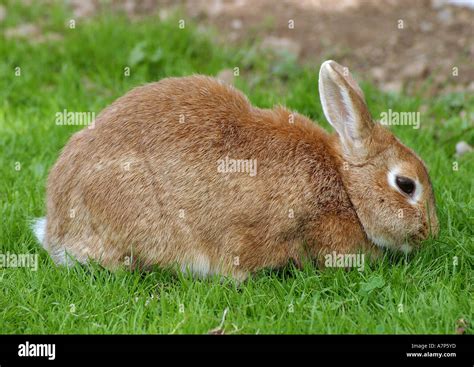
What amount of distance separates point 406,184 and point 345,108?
0.62 m

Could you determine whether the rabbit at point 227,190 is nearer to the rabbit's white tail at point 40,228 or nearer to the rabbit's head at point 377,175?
the rabbit's head at point 377,175

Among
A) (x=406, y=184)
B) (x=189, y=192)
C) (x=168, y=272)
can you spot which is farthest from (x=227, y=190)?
(x=406, y=184)

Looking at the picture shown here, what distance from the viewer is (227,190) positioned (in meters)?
5.55

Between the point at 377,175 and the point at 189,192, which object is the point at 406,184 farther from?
the point at 189,192

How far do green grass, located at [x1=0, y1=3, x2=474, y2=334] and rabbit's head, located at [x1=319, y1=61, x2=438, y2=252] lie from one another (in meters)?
0.18

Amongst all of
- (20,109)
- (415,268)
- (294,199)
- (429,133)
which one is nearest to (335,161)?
(294,199)

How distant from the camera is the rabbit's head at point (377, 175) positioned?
5.62 meters

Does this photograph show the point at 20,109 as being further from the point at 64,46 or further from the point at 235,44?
the point at 235,44

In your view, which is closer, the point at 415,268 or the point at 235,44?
the point at 415,268

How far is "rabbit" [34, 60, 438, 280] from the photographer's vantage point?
552cm

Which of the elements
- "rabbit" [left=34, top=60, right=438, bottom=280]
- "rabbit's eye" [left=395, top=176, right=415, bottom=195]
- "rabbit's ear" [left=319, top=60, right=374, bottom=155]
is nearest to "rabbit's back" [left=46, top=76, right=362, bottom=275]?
"rabbit" [left=34, top=60, right=438, bottom=280]

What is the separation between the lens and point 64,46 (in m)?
8.78

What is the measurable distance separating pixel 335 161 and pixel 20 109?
3.35 meters

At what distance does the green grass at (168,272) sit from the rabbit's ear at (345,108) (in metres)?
0.81
